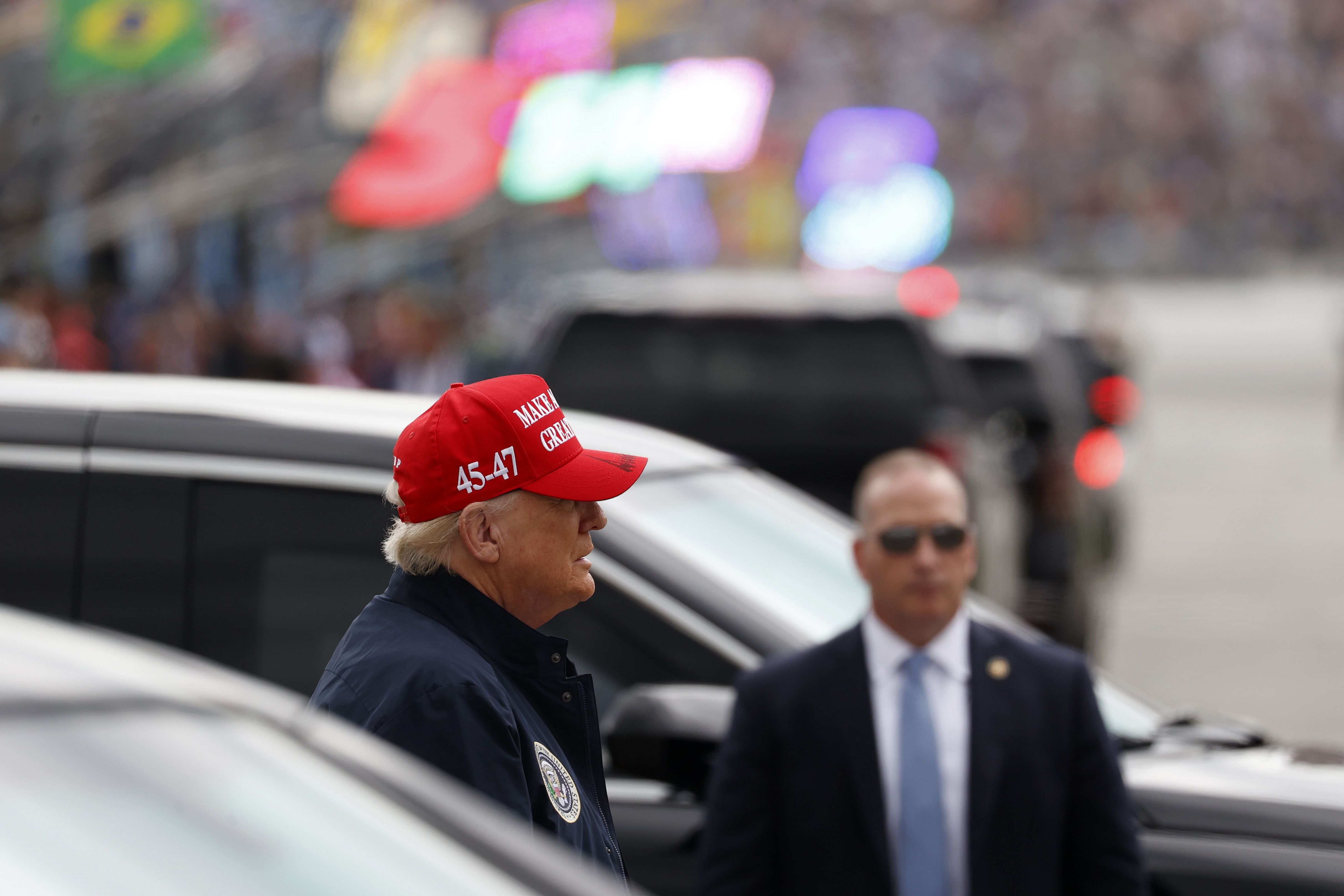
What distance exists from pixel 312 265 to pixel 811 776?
76.5 ft

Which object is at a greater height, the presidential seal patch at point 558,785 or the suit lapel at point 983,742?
the presidential seal patch at point 558,785

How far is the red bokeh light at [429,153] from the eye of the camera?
16484mm

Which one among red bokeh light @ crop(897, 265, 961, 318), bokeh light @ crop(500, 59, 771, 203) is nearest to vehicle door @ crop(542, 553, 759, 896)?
red bokeh light @ crop(897, 265, 961, 318)

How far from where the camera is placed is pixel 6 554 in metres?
3.44

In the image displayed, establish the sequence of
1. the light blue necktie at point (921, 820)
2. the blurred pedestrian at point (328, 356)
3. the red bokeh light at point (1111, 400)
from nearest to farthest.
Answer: the light blue necktie at point (921, 820) → the red bokeh light at point (1111, 400) → the blurred pedestrian at point (328, 356)

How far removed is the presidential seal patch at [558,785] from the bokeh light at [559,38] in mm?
19144

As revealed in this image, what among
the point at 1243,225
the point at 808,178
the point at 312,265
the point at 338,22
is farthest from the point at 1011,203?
the point at 338,22

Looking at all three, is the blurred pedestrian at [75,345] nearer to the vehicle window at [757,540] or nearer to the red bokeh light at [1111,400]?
the red bokeh light at [1111,400]

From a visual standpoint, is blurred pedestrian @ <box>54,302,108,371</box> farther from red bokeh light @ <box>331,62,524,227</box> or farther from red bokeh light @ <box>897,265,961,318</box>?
red bokeh light @ <box>897,265,961,318</box>

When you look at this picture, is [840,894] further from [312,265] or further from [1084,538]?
[312,265]

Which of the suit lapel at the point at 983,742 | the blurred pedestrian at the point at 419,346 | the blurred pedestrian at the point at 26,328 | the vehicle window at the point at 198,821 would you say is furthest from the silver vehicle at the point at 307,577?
the blurred pedestrian at the point at 419,346

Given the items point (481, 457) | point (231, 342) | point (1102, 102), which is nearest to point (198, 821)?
point (481, 457)

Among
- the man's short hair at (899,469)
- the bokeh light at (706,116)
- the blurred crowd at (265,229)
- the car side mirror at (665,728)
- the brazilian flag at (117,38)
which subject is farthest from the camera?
the bokeh light at (706,116)

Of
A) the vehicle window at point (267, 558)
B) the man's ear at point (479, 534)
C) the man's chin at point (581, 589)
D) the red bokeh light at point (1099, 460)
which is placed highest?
the man's ear at point (479, 534)
